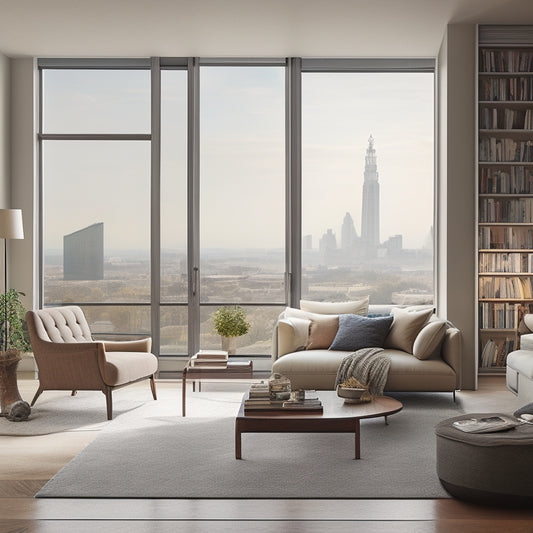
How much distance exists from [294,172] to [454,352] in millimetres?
2621

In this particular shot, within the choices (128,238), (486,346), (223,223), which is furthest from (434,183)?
(128,238)

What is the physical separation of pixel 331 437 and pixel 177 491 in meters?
1.42

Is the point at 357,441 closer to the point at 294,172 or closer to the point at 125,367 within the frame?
the point at 125,367

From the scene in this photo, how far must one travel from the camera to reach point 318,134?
7.35 meters

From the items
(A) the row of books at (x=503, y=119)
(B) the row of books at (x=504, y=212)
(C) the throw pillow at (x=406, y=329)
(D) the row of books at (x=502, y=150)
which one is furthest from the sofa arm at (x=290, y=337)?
(A) the row of books at (x=503, y=119)

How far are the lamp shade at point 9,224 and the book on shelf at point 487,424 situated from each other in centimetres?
420

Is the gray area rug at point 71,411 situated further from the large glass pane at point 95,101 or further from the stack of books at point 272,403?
the large glass pane at point 95,101

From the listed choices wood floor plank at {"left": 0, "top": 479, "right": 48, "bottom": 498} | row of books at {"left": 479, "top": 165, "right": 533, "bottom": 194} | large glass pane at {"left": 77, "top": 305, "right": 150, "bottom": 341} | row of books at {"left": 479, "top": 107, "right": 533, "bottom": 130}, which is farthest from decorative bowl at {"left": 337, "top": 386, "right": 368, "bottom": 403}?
row of books at {"left": 479, "top": 107, "right": 533, "bottom": 130}

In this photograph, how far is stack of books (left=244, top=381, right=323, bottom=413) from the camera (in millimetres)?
4340

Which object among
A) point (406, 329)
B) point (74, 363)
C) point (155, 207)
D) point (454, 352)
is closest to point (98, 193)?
point (155, 207)

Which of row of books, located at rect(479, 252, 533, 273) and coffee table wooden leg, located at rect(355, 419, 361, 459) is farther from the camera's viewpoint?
row of books, located at rect(479, 252, 533, 273)

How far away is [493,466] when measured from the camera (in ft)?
10.8

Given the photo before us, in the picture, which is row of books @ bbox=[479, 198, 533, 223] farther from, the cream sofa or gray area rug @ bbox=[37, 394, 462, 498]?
gray area rug @ bbox=[37, 394, 462, 498]

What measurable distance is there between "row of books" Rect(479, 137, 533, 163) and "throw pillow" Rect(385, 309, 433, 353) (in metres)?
1.67
